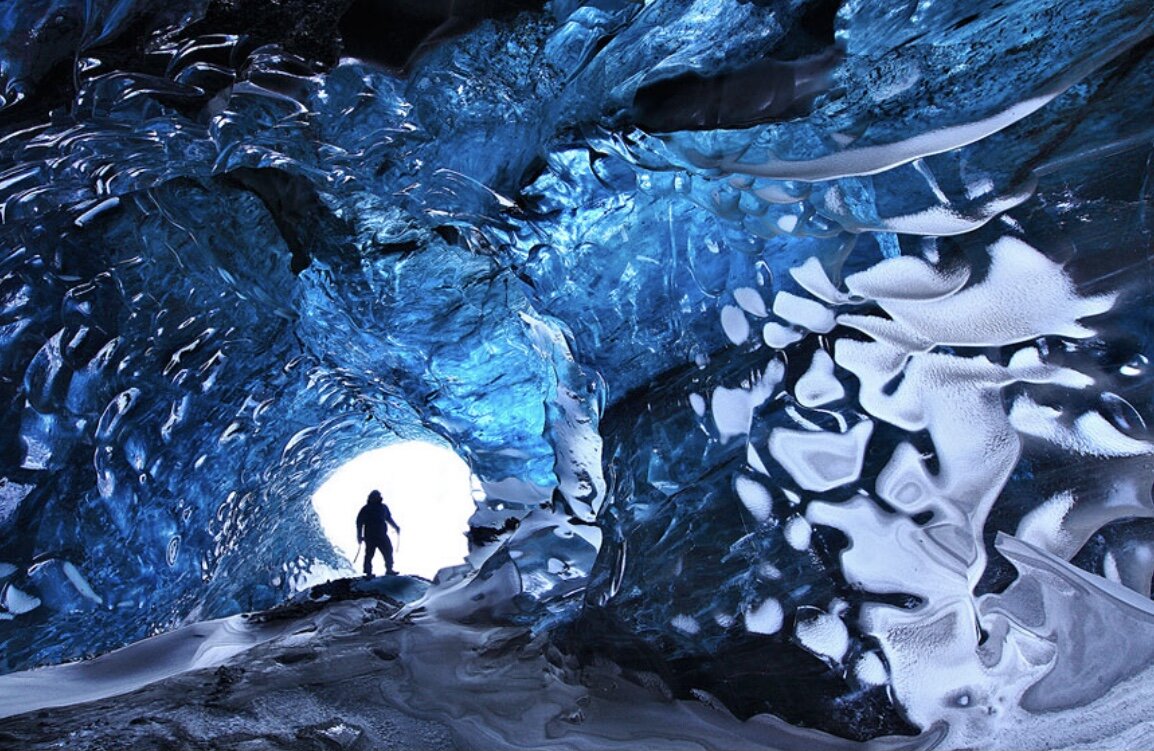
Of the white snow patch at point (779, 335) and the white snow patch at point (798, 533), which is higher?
the white snow patch at point (779, 335)

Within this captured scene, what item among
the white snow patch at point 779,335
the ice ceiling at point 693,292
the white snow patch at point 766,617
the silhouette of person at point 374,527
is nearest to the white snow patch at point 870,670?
the ice ceiling at point 693,292

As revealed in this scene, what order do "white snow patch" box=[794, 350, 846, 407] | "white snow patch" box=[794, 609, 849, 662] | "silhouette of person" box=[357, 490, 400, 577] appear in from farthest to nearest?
"silhouette of person" box=[357, 490, 400, 577] < "white snow patch" box=[794, 350, 846, 407] < "white snow patch" box=[794, 609, 849, 662]

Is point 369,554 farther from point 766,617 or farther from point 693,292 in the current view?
point 766,617

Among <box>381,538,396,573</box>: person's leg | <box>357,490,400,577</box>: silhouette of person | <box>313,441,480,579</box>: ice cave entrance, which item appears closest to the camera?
<box>313,441,480,579</box>: ice cave entrance

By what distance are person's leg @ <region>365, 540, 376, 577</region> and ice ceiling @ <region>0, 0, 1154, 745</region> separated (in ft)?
8.34

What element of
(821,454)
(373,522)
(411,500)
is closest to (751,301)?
(821,454)

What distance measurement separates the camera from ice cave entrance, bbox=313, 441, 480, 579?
5047 millimetres

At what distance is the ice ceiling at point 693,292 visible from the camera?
1.40m

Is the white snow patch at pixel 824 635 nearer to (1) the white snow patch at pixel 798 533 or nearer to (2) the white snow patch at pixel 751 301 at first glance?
(1) the white snow patch at pixel 798 533

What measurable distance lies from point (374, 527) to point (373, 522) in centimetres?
6

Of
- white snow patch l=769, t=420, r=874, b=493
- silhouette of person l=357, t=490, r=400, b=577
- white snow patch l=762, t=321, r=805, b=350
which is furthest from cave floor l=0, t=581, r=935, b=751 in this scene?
silhouette of person l=357, t=490, r=400, b=577

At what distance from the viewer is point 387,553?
5.78 meters

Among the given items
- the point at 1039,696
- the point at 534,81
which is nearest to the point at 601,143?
the point at 534,81

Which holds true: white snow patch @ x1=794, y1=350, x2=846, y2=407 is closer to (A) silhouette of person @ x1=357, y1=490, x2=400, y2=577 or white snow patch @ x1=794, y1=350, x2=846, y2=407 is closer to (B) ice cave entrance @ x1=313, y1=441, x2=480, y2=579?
(B) ice cave entrance @ x1=313, y1=441, x2=480, y2=579
